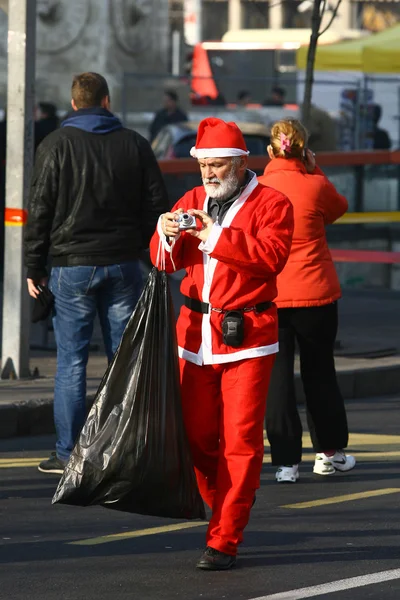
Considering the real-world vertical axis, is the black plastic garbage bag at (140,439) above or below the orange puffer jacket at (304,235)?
below

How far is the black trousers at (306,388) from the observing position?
7.93m

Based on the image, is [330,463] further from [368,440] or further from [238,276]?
[238,276]

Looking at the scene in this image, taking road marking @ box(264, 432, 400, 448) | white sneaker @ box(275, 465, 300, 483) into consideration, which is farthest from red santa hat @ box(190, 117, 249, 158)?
road marking @ box(264, 432, 400, 448)

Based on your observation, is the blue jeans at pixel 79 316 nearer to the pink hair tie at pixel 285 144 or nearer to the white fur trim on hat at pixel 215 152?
the pink hair tie at pixel 285 144

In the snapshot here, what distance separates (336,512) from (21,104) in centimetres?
389

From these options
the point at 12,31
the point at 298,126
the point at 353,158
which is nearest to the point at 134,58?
the point at 353,158

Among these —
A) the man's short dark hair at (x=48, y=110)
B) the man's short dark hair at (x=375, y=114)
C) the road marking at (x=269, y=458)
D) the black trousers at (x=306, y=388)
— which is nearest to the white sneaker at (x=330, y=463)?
the black trousers at (x=306, y=388)

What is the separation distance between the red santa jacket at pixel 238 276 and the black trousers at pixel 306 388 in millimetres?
1742

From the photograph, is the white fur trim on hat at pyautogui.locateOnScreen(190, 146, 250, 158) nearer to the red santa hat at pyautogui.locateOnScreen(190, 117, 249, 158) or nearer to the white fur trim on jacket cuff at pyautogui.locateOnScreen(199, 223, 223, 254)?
the red santa hat at pyautogui.locateOnScreen(190, 117, 249, 158)

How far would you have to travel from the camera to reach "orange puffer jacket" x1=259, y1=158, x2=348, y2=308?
26.0 feet

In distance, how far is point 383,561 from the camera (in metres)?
6.30

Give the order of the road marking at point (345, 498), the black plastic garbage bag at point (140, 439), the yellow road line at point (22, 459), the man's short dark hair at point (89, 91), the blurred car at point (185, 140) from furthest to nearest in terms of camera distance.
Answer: the blurred car at point (185, 140), the yellow road line at point (22, 459), the man's short dark hair at point (89, 91), the road marking at point (345, 498), the black plastic garbage bag at point (140, 439)

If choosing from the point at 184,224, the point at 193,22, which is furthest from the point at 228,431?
the point at 193,22

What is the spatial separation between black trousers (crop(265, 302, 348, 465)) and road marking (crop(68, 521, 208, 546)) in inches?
41.8
